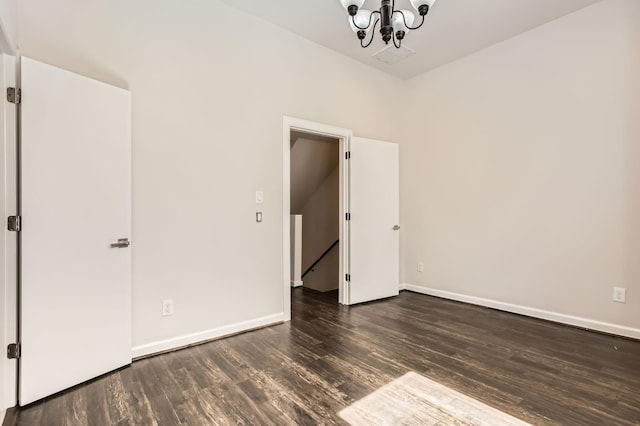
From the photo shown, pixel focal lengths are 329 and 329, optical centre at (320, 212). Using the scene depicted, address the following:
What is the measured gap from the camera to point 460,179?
407 centimetres

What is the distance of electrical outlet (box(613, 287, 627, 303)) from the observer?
289 cm

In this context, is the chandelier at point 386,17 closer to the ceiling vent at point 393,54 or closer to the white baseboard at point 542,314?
the ceiling vent at point 393,54

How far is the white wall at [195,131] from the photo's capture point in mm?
2367

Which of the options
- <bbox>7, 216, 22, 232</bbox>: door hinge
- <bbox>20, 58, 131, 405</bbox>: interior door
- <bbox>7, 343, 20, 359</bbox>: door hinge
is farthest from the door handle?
<bbox>7, 343, 20, 359</bbox>: door hinge

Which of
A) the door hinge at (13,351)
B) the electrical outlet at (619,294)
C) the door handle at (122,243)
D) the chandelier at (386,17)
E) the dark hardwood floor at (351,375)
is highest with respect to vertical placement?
the chandelier at (386,17)

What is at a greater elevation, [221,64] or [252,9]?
[252,9]

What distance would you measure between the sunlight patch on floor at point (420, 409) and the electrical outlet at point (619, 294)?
203 centimetres

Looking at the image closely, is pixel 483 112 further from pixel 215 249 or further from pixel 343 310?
pixel 215 249

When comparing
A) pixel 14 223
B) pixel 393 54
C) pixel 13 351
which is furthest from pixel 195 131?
pixel 393 54

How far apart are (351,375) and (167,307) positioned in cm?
152

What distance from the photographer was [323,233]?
17.9ft

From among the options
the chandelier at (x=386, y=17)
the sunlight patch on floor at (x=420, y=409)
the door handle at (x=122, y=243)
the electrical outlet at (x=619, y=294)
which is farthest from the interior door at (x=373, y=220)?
the door handle at (x=122, y=243)

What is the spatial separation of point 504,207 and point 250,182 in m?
2.78

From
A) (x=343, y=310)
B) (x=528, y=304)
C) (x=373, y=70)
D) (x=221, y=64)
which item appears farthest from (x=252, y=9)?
(x=528, y=304)
